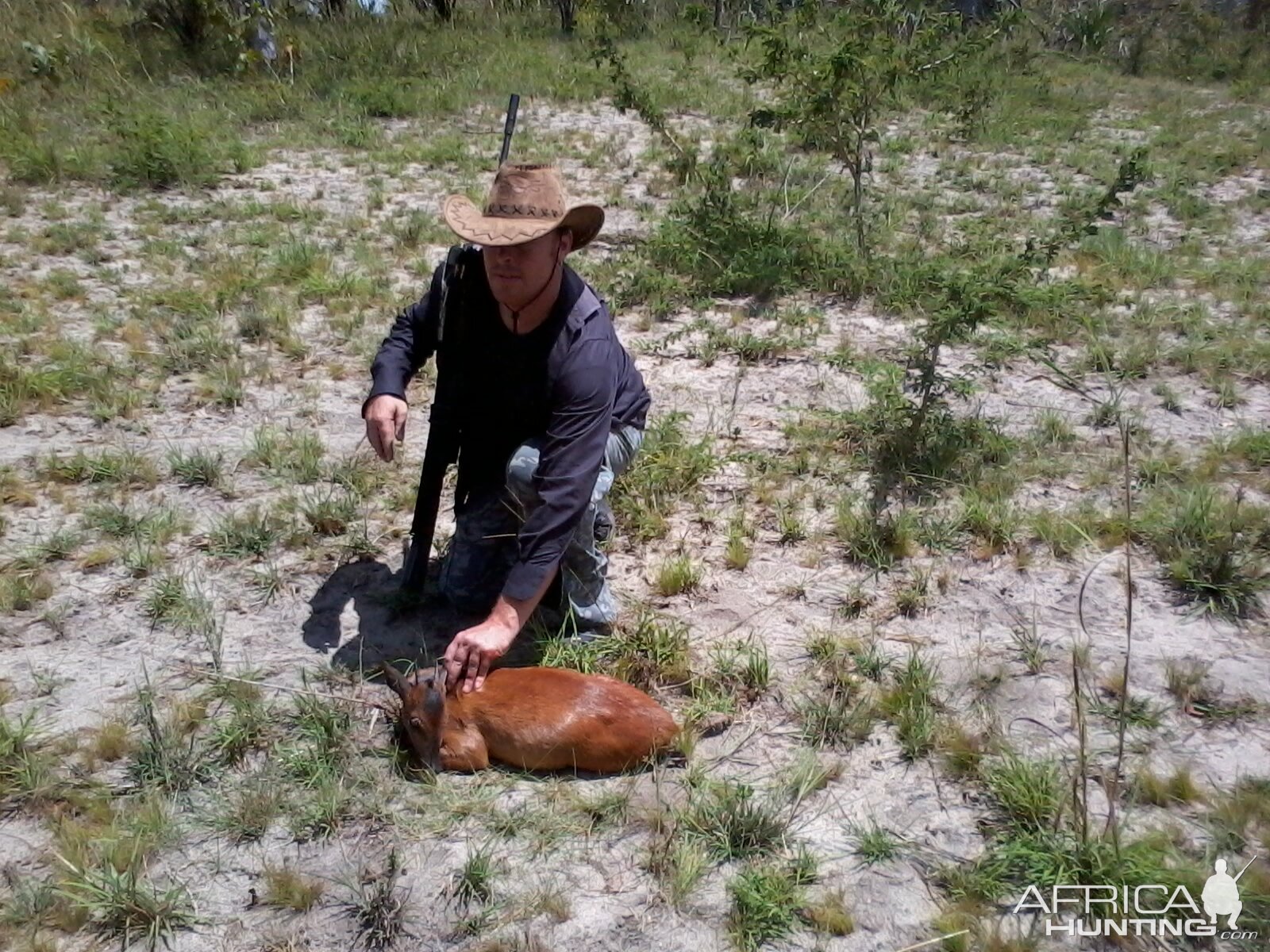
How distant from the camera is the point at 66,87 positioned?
9.64m

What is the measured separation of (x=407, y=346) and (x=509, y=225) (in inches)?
26.4

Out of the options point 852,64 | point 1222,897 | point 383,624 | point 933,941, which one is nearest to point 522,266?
point 383,624

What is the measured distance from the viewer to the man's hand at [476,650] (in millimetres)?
2727

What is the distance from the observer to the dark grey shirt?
2.88m

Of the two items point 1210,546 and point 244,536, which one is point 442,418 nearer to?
point 244,536

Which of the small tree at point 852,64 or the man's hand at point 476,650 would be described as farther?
the small tree at point 852,64

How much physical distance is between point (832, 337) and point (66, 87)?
7907 millimetres

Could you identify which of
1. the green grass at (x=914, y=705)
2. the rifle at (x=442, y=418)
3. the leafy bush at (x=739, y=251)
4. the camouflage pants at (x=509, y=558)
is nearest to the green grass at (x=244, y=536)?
the rifle at (x=442, y=418)

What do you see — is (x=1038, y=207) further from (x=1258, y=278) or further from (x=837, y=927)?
(x=837, y=927)

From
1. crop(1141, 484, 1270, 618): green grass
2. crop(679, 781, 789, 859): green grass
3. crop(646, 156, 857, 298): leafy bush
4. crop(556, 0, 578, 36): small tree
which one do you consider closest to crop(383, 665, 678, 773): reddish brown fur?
crop(679, 781, 789, 859): green grass

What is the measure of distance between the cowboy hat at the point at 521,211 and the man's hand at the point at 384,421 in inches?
22.5

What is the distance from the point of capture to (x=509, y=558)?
3.43m

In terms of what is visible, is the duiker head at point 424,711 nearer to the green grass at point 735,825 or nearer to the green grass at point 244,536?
the green grass at point 735,825

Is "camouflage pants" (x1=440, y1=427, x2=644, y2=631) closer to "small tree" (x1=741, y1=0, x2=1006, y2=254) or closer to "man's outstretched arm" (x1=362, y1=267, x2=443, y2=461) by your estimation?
"man's outstretched arm" (x1=362, y1=267, x2=443, y2=461)
